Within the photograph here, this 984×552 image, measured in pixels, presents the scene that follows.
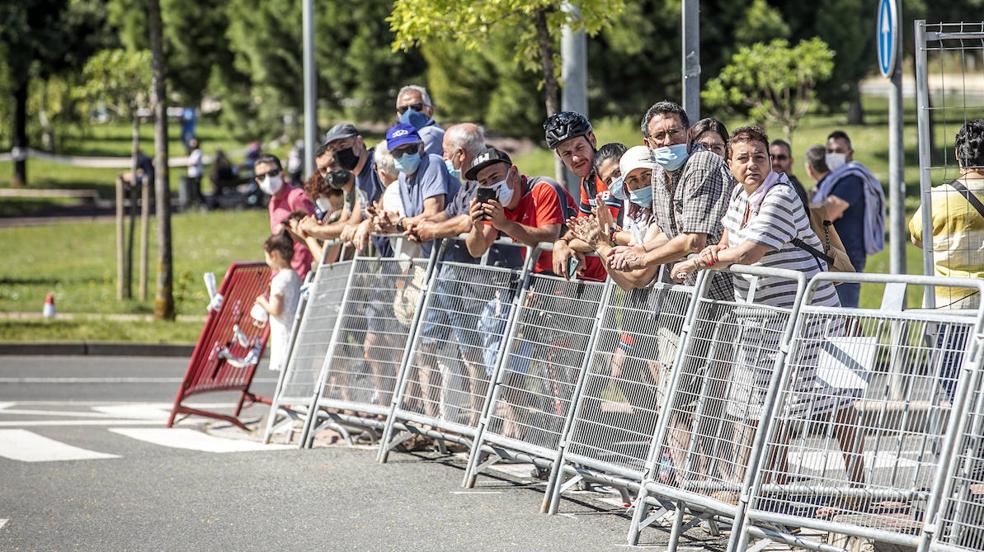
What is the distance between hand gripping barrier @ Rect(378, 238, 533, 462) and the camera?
891 cm

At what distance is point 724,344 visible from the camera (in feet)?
22.7

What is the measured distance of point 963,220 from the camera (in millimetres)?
7477

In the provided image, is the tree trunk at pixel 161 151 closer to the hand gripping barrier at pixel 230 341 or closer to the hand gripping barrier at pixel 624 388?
the hand gripping barrier at pixel 230 341

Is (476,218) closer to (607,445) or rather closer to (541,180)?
(541,180)

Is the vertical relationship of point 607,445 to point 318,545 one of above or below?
above

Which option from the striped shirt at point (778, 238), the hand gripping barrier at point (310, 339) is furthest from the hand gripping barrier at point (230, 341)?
the striped shirt at point (778, 238)

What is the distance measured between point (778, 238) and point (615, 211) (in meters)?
1.79

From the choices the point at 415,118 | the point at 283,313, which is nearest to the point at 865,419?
the point at 415,118

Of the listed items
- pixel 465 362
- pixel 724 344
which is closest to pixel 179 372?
pixel 465 362

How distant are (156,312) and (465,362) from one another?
11200 mm

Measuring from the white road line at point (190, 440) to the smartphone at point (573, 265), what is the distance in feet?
9.56

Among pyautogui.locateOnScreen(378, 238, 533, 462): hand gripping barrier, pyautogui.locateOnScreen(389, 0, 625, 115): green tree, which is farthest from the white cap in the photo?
pyautogui.locateOnScreen(389, 0, 625, 115): green tree

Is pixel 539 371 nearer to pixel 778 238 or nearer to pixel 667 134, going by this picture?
pixel 667 134

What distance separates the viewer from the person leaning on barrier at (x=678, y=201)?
7.39m
